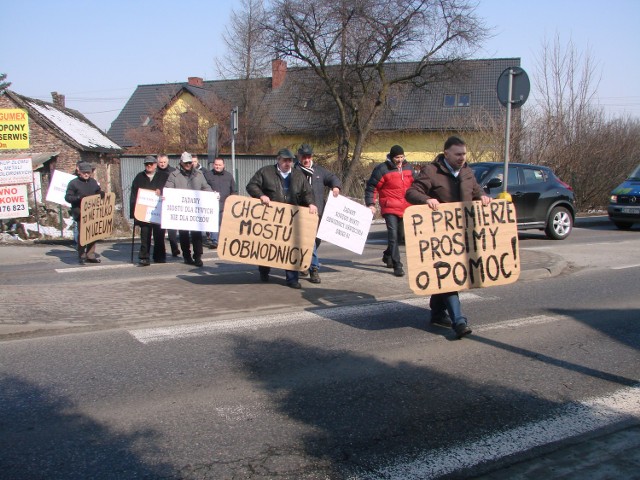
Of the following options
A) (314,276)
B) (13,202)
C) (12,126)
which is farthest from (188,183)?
(12,126)

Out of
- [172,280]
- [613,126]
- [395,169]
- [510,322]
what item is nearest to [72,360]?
[172,280]

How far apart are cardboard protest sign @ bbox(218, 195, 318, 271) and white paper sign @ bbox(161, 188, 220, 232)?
2.03m

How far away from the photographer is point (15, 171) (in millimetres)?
15578

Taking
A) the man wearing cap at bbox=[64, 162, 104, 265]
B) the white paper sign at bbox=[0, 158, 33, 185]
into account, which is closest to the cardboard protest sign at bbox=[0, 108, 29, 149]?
the white paper sign at bbox=[0, 158, 33, 185]

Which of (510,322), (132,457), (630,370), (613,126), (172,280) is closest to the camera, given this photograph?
(132,457)

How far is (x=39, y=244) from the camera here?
14.9m

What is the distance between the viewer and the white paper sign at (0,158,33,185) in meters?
15.5

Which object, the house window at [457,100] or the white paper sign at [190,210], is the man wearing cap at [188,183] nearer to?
the white paper sign at [190,210]

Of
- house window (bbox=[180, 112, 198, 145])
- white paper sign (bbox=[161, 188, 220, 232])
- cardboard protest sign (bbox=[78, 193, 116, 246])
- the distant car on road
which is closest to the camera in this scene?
white paper sign (bbox=[161, 188, 220, 232])

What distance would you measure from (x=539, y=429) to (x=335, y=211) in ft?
16.4

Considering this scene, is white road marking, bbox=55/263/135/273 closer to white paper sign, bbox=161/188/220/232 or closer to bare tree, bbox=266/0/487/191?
white paper sign, bbox=161/188/220/232

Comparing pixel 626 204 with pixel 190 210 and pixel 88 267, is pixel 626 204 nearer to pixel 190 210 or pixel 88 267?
pixel 190 210

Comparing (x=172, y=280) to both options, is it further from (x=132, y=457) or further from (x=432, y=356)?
(x=132, y=457)

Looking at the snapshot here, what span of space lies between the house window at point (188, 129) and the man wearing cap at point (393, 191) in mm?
30006
